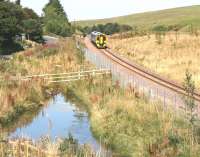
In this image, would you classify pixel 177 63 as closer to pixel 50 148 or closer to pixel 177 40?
pixel 177 40

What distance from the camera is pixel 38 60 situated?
53.0m

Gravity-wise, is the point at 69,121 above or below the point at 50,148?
below

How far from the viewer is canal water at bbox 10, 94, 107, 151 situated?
28.1 m

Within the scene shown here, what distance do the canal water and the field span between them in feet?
25.4

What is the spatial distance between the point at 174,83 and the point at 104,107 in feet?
29.7

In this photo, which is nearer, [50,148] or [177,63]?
[50,148]

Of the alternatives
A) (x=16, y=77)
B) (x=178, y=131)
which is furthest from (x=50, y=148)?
(x=16, y=77)

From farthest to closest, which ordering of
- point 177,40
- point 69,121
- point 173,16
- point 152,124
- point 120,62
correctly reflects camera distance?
point 173,16, point 177,40, point 120,62, point 69,121, point 152,124

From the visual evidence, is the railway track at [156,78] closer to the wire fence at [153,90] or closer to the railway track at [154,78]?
the railway track at [154,78]

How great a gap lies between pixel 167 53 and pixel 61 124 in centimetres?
3128

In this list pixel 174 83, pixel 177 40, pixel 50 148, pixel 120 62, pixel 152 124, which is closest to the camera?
pixel 50 148

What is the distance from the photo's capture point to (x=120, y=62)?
57.1 meters

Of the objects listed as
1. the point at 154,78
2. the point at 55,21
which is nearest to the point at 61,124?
the point at 154,78

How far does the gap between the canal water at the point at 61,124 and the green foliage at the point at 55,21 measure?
94.5 meters
